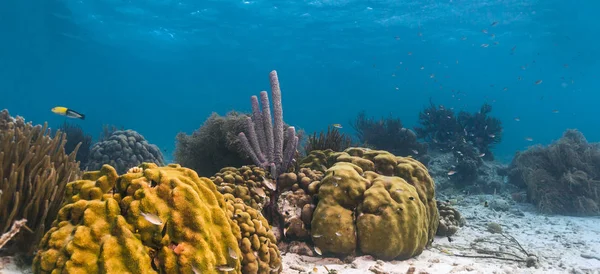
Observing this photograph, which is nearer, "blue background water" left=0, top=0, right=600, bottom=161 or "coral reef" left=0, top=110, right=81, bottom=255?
"coral reef" left=0, top=110, right=81, bottom=255

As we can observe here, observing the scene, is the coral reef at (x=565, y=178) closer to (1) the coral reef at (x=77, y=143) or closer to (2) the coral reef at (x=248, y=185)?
(2) the coral reef at (x=248, y=185)

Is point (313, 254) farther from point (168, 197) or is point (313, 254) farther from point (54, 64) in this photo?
point (54, 64)

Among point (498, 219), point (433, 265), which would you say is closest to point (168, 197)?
point (433, 265)

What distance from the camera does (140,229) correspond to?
269 cm

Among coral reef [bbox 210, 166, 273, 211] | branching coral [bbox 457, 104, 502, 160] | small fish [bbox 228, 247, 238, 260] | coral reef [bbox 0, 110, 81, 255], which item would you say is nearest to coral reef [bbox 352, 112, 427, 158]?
branching coral [bbox 457, 104, 502, 160]

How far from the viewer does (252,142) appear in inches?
245

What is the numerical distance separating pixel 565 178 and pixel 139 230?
12299mm

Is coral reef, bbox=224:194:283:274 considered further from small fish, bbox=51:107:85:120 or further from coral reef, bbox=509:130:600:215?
coral reef, bbox=509:130:600:215

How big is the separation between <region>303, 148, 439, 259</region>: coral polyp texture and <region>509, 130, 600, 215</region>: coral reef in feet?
22.2

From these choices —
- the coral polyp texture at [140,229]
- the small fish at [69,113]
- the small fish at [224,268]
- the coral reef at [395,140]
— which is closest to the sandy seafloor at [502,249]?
the coral polyp texture at [140,229]

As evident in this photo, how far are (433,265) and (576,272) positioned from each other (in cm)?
238

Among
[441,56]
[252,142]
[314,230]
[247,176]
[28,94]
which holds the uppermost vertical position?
[28,94]

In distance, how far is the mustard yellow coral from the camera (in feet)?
8.05

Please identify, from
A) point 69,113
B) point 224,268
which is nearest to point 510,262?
point 224,268
